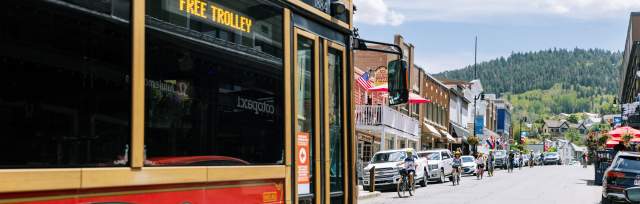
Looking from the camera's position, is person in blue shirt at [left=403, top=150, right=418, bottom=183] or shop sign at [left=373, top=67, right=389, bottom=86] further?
shop sign at [left=373, top=67, right=389, bottom=86]

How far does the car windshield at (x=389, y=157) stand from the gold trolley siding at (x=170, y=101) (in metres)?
24.2

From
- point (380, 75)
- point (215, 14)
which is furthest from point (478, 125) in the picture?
point (215, 14)

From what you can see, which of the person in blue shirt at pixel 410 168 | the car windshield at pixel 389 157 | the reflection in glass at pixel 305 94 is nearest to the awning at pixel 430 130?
the car windshield at pixel 389 157

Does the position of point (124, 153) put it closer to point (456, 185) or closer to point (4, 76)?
point (4, 76)

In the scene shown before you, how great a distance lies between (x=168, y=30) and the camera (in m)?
4.47

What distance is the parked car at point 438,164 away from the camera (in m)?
35.5

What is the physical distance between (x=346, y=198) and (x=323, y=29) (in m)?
1.55

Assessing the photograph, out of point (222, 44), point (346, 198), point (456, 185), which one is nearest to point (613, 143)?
point (456, 185)

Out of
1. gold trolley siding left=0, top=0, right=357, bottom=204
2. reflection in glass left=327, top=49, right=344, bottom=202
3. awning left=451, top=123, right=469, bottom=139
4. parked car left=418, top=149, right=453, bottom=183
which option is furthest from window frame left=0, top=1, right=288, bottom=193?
awning left=451, top=123, right=469, bottom=139

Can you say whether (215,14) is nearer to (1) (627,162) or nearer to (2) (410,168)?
(1) (627,162)

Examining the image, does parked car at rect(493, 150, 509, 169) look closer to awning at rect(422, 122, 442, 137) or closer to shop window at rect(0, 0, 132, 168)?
awning at rect(422, 122, 442, 137)

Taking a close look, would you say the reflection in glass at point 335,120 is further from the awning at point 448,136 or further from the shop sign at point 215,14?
the awning at point 448,136

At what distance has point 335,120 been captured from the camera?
269 inches

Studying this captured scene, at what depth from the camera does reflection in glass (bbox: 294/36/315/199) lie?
6086 millimetres
